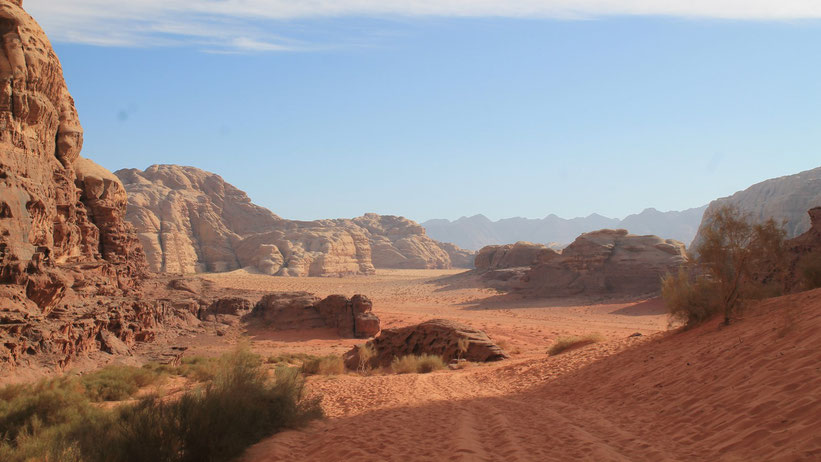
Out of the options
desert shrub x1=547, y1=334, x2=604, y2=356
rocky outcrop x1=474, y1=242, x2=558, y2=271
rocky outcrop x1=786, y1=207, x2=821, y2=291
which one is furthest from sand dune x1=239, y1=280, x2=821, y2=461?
rocky outcrop x1=474, y1=242, x2=558, y2=271

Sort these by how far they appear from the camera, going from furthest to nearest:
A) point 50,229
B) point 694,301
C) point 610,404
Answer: point 50,229 < point 694,301 < point 610,404

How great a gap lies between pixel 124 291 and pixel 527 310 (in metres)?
25.3

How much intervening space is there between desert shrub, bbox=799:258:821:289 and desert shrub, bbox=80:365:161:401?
16284mm

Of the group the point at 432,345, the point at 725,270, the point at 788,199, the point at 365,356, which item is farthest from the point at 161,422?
the point at 788,199

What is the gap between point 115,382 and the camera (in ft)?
38.5

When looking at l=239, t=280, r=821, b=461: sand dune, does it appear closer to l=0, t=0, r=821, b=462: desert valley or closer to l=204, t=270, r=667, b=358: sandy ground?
l=0, t=0, r=821, b=462: desert valley

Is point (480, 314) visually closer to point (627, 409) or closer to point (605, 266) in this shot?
point (605, 266)

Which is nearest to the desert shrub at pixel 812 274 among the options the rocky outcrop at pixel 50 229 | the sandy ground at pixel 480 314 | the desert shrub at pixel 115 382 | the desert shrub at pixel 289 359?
the sandy ground at pixel 480 314

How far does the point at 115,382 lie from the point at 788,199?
61.6 metres

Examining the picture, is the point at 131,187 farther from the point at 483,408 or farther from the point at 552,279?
the point at 483,408

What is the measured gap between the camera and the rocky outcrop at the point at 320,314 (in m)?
25.8

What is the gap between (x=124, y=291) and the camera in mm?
19766

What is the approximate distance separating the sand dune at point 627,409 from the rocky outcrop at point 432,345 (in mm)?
4792

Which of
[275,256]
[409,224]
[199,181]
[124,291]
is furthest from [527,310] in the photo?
[409,224]
